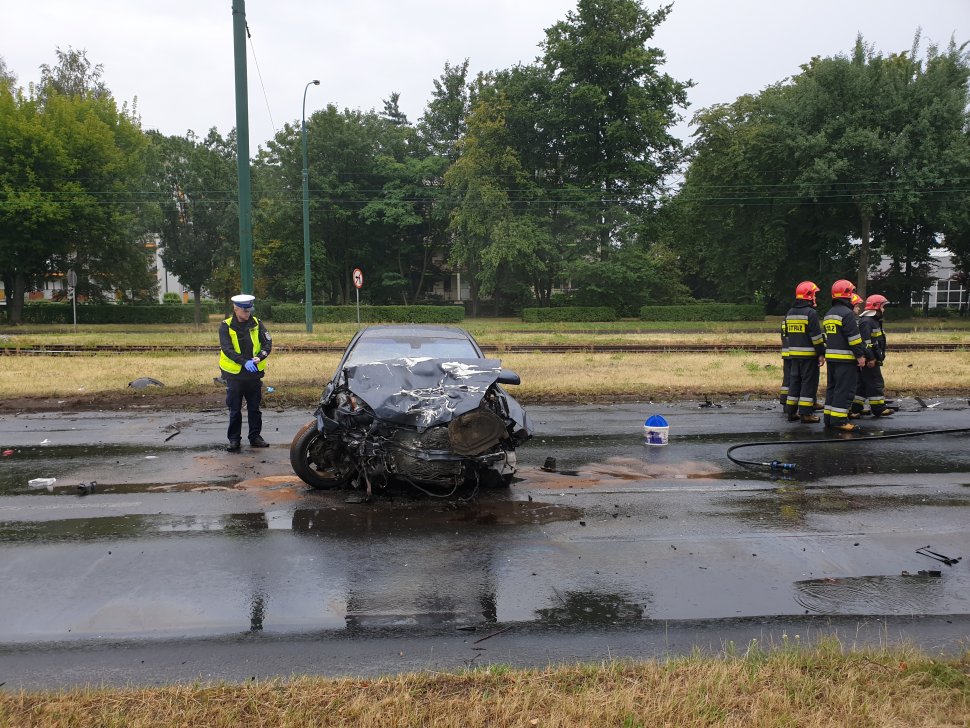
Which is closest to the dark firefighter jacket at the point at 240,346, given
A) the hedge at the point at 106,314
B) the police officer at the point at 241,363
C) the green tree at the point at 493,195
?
the police officer at the point at 241,363

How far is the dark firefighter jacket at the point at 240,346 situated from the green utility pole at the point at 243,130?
18.3 feet

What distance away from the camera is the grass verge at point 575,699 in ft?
10.7

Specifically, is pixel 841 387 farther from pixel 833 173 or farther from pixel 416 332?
pixel 833 173

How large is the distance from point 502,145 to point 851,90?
2022cm

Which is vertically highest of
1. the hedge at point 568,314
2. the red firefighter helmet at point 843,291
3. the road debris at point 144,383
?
the red firefighter helmet at point 843,291

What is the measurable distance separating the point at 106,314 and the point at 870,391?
43.4m

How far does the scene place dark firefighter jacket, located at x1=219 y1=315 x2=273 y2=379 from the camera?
9344mm

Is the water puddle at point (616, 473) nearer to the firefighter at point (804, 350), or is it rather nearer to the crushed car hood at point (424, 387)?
the crushed car hood at point (424, 387)

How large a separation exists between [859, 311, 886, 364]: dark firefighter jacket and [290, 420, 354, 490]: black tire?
27.8 feet

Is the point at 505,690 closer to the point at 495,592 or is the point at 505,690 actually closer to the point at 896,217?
the point at 495,592

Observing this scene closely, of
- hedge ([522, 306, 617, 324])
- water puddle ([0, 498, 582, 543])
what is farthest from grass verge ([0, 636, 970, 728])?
hedge ([522, 306, 617, 324])

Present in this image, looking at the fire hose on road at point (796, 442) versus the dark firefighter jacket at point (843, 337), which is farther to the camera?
the dark firefighter jacket at point (843, 337)

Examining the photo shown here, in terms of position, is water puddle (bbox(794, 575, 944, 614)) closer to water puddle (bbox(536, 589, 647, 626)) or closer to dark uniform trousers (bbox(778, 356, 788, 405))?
water puddle (bbox(536, 589, 647, 626))

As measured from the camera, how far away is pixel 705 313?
146 feet
